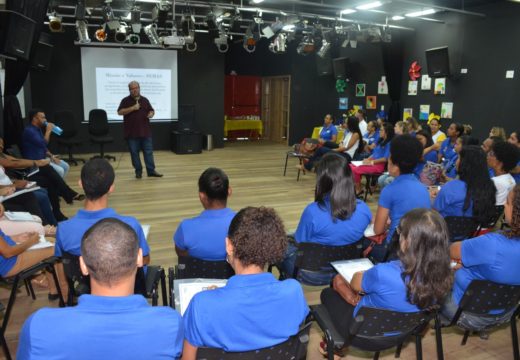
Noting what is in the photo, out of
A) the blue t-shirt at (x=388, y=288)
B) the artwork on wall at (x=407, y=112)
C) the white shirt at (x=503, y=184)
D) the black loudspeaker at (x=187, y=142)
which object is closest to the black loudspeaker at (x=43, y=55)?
the black loudspeaker at (x=187, y=142)

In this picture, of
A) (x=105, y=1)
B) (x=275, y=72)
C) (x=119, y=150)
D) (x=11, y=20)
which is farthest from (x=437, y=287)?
(x=275, y=72)

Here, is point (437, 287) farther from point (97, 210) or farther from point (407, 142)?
point (97, 210)

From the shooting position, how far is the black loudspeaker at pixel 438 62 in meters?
8.45

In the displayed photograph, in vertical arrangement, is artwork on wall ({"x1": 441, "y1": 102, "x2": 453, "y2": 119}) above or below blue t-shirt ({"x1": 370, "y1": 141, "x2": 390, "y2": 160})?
above

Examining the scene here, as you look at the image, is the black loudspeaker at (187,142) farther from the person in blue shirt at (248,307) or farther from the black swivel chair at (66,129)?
the person in blue shirt at (248,307)

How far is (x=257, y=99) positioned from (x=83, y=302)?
14.3 meters

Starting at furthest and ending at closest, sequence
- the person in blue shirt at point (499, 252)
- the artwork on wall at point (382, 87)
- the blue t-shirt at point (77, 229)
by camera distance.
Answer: the artwork on wall at point (382, 87)
the blue t-shirt at point (77, 229)
the person in blue shirt at point (499, 252)

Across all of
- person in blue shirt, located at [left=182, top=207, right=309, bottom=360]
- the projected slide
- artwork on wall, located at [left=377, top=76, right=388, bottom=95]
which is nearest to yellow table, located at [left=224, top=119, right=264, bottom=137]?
the projected slide

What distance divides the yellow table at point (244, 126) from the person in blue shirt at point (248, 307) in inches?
495

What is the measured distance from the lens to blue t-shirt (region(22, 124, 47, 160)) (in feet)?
18.2

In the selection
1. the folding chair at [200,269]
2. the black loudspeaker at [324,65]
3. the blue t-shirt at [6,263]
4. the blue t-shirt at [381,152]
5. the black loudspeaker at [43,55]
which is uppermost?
the black loudspeaker at [324,65]

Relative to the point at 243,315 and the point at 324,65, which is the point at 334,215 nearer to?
the point at 243,315

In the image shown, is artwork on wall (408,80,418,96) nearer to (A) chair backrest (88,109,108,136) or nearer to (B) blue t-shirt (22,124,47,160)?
(A) chair backrest (88,109,108,136)

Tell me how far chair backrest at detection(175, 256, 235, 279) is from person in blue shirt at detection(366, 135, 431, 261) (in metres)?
1.14
